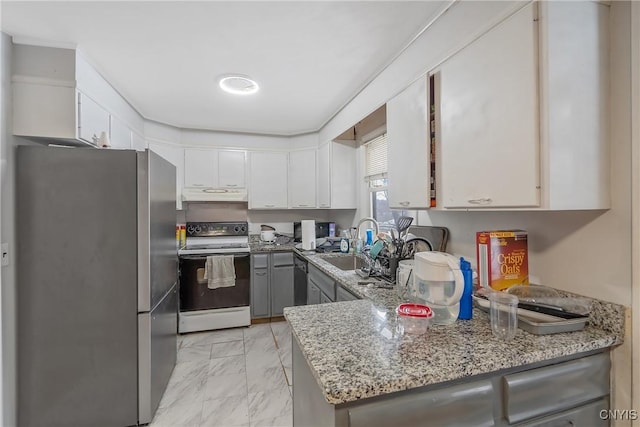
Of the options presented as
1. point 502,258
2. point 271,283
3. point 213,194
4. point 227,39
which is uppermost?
point 227,39

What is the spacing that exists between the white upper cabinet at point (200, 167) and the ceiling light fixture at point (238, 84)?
4.21 feet

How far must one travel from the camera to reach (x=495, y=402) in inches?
36.3

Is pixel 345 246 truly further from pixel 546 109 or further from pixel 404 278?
pixel 546 109

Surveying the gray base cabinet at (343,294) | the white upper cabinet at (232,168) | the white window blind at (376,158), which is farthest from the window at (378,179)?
the white upper cabinet at (232,168)

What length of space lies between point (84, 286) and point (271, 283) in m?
1.96

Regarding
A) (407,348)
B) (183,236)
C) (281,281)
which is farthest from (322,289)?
(183,236)

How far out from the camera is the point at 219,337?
2.99m

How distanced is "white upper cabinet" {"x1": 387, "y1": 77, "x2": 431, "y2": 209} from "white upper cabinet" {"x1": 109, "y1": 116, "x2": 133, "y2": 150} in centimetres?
226

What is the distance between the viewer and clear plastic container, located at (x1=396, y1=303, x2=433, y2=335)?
106cm

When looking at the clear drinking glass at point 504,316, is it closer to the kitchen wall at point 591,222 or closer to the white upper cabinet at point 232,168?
the kitchen wall at point 591,222

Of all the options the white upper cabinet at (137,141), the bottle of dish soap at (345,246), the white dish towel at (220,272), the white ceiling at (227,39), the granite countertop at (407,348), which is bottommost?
the white dish towel at (220,272)

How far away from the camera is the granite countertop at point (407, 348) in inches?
31.7

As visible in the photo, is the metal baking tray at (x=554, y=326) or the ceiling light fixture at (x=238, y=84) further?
the ceiling light fixture at (x=238, y=84)

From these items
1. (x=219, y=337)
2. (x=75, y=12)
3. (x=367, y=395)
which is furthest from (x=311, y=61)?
(x=219, y=337)
